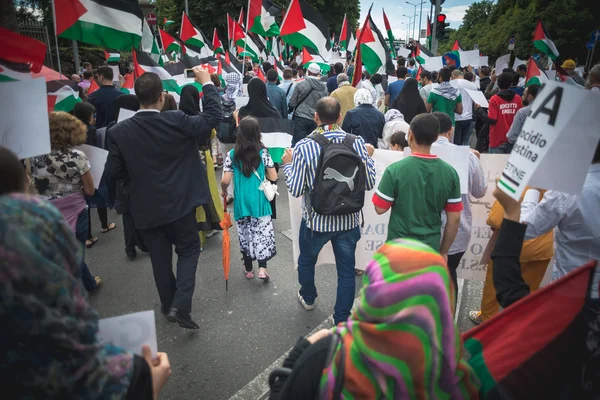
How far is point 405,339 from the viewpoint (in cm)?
120

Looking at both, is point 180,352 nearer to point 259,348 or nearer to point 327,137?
point 259,348

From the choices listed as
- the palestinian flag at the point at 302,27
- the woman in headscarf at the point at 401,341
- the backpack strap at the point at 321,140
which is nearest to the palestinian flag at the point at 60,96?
the backpack strap at the point at 321,140

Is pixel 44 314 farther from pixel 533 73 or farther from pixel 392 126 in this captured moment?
pixel 533 73

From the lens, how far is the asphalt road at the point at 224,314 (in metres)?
3.02

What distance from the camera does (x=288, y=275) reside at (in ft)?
15.0

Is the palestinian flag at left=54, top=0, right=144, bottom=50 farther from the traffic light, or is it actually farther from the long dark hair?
Answer: the traffic light

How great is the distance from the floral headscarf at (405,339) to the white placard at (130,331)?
65 cm

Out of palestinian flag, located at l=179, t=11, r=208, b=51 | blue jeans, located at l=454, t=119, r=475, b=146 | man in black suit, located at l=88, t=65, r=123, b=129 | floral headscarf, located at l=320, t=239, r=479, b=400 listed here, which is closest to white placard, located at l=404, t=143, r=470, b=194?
floral headscarf, located at l=320, t=239, r=479, b=400

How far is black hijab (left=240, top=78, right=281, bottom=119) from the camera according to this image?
602cm

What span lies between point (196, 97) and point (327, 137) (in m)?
1.98

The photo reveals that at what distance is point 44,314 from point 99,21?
4437 millimetres

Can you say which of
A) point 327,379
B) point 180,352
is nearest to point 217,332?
point 180,352

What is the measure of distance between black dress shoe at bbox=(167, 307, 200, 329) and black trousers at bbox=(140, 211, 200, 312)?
0.11 feet

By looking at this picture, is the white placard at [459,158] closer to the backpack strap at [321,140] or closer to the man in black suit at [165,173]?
the backpack strap at [321,140]
